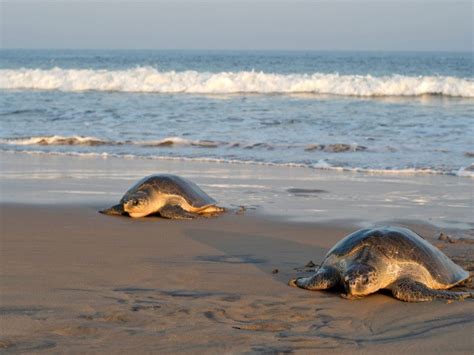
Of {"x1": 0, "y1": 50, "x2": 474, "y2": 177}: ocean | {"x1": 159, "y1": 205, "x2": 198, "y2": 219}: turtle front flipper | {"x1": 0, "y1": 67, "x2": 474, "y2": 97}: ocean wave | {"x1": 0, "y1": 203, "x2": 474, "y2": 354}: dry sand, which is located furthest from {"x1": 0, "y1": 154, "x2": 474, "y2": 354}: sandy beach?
{"x1": 0, "y1": 67, "x2": 474, "y2": 97}: ocean wave

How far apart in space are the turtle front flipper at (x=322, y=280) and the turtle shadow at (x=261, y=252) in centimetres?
25

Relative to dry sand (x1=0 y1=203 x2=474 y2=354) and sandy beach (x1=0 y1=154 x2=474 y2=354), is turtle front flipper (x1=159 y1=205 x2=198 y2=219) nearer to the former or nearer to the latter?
sandy beach (x1=0 y1=154 x2=474 y2=354)

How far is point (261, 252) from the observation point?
695cm

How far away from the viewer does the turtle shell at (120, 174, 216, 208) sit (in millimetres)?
8969

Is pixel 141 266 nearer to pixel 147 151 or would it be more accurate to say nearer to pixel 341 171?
pixel 341 171

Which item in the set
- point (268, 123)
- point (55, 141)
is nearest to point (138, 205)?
point (55, 141)

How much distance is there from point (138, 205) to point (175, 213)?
1.34ft

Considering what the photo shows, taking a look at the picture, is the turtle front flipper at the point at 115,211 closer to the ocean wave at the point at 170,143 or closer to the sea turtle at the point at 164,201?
the sea turtle at the point at 164,201

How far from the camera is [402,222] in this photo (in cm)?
830

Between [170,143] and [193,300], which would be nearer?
[193,300]

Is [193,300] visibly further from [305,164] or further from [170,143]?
[170,143]

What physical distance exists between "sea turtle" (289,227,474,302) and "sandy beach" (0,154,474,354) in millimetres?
102

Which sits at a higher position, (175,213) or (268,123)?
(268,123)

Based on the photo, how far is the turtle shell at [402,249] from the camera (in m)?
5.63
